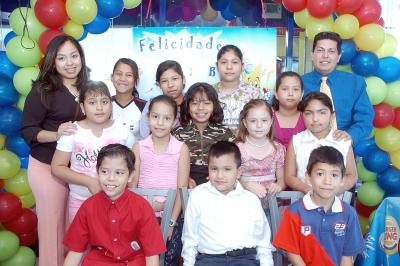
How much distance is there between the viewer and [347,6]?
3.36 meters

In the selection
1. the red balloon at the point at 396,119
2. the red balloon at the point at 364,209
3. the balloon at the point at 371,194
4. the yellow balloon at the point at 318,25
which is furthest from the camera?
the red balloon at the point at 364,209

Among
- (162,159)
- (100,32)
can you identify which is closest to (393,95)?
(162,159)

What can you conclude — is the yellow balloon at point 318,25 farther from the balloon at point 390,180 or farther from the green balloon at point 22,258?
the green balloon at point 22,258

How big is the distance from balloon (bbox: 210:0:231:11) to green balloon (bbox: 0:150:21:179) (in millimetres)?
2422

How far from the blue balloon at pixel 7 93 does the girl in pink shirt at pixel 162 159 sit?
1.05 metres

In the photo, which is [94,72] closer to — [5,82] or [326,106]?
[5,82]

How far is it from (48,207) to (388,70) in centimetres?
264

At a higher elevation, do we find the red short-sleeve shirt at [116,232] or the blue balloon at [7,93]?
the blue balloon at [7,93]

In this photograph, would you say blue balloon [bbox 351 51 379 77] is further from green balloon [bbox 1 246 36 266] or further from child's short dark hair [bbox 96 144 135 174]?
green balloon [bbox 1 246 36 266]

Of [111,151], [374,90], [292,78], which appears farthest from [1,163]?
[374,90]

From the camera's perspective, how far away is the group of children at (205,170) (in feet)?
7.14

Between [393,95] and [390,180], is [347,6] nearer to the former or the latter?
[393,95]

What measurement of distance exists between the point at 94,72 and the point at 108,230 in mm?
4798

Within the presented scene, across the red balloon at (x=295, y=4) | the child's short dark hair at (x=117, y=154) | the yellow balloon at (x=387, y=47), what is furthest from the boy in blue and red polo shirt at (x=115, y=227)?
the yellow balloon at (x=387, y=47)
